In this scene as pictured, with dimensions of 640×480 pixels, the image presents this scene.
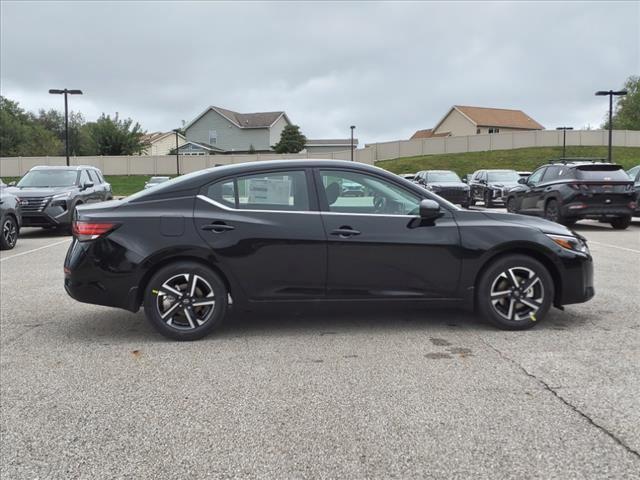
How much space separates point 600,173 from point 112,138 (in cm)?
5441

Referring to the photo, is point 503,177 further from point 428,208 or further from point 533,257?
point 428,208

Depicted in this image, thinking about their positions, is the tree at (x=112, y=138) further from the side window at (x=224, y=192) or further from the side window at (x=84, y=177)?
the side window at (x=224, y=192)

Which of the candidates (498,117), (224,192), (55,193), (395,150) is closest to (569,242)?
(224,192)

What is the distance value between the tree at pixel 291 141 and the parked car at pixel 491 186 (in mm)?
40955

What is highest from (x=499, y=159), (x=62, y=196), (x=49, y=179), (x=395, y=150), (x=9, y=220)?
(x=395, y=150)

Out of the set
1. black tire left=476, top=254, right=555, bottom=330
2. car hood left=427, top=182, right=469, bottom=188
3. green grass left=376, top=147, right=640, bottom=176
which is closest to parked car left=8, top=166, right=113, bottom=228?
black tire left=476, top=254, right=555, bottom=330

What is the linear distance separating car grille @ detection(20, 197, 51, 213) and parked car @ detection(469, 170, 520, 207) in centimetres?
1636

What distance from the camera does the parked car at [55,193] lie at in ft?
47.2

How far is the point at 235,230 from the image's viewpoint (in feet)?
16.9

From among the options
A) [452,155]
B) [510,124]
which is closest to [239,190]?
[452,155]

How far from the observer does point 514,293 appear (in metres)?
5.38

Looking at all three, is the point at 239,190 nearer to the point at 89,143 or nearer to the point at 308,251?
the point at 308,251

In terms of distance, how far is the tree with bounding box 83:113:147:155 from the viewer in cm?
6028

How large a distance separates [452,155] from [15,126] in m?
58.2
